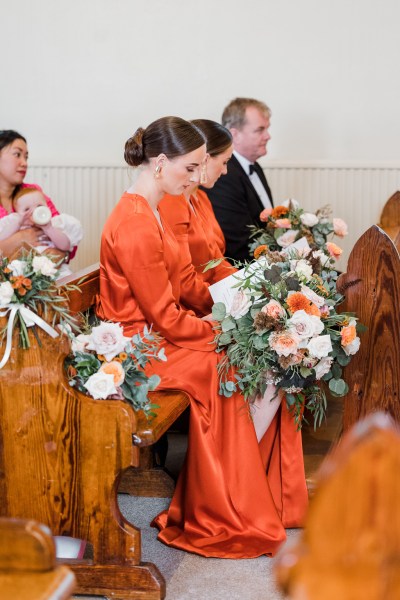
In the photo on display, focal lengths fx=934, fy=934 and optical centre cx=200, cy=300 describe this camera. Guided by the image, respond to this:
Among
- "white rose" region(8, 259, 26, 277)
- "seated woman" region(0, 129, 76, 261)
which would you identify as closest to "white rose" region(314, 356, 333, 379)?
"white rose" region(8, 259, 26, 277)

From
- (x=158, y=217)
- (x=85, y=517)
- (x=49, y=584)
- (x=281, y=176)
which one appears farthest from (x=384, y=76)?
(x=49, y=584)

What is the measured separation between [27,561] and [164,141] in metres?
2.31

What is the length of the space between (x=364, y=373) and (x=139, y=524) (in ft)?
3.53

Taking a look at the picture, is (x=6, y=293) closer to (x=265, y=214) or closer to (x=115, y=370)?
(x=115, y=370)

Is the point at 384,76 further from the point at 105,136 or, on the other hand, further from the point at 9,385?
the point at 9,385

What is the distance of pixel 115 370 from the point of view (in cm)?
302

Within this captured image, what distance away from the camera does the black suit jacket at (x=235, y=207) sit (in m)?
5.43

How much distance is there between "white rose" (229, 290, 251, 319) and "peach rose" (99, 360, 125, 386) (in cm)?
69

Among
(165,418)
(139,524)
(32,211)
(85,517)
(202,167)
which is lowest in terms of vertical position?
(139,524)

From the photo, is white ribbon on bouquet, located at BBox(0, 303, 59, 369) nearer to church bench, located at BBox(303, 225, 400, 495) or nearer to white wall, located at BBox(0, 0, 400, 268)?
church bench, located at BBox(303, 225, 400, 495)

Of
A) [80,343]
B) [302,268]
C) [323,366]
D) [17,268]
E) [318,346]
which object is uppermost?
[17,268]

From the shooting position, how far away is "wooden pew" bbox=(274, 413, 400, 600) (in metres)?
1.14

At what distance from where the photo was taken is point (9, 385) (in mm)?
3004

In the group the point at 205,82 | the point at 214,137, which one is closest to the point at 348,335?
the point at 214,137
